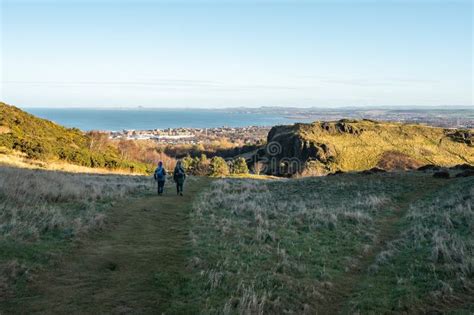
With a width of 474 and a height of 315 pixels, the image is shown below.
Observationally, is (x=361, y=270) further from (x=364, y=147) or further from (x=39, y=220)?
(x=364, y=147)

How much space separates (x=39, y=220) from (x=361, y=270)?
27.1 ft

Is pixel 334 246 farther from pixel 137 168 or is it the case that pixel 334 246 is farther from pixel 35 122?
pixel 35 122

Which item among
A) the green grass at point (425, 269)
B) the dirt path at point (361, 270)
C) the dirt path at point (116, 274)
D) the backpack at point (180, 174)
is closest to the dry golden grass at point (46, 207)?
the dirt path at point (116, 274)

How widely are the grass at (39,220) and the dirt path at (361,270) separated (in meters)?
5.43

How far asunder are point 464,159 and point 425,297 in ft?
270

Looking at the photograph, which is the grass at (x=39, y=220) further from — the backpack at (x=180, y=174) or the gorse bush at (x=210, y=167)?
the gorse bush at (x=210, y=167)

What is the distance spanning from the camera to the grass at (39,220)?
7599mm

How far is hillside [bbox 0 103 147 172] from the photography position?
35.9m

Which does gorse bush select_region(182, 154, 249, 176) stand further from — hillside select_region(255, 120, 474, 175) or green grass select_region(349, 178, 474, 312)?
green grass select_region(349, 178, 474, 312)

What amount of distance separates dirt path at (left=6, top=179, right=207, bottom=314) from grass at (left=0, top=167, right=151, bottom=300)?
376 mm

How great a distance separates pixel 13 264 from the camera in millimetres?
7367

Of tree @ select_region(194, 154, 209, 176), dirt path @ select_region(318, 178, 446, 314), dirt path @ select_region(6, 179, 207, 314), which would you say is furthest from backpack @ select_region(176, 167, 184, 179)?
tree @ select_region(194, 154, 209, 176)

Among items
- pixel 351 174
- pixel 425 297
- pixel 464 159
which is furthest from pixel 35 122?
pixel 464 159

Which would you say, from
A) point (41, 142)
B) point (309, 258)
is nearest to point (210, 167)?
point (41, 142)
